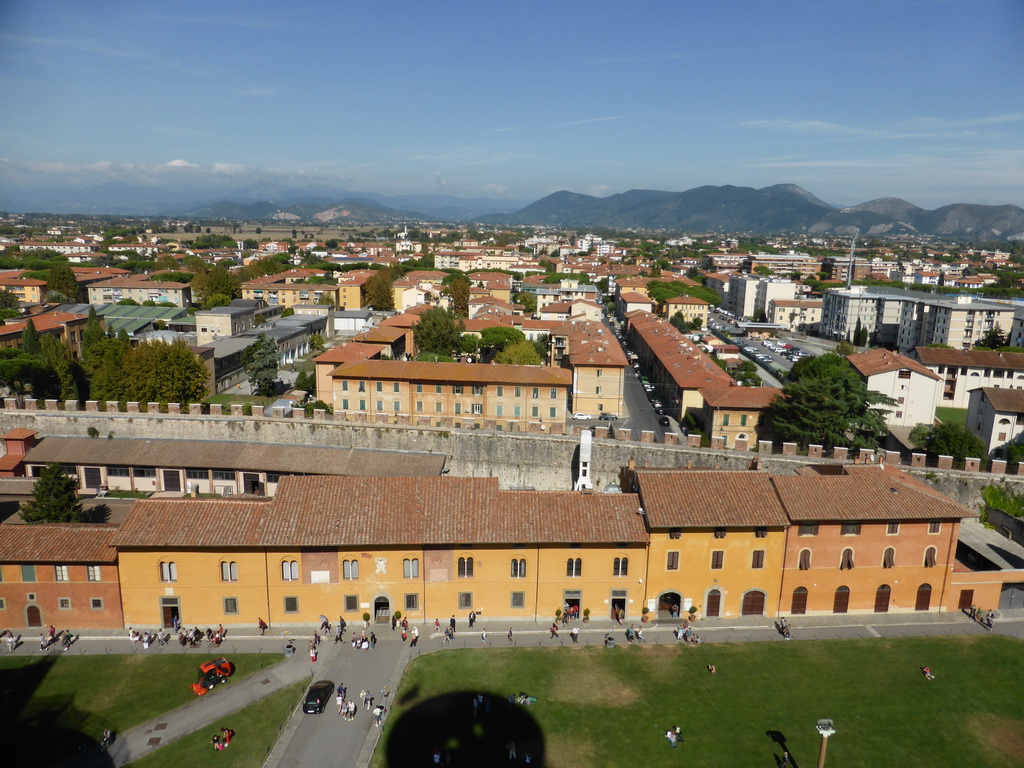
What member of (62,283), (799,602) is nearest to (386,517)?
(799,602)

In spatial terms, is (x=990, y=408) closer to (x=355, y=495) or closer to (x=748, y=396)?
(x=748, y=396)

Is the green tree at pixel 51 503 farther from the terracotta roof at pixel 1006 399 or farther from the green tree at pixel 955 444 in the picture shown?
the terracotta roof at pixel 1006 399

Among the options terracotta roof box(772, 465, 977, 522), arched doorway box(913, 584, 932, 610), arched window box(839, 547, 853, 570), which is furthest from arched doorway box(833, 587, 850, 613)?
terracotta roof box(772, 465, 977, 522)

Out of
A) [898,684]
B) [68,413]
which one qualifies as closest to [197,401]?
[68,413]

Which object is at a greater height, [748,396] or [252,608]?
[748,396]

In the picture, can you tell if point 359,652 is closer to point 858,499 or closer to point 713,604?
point 713,604

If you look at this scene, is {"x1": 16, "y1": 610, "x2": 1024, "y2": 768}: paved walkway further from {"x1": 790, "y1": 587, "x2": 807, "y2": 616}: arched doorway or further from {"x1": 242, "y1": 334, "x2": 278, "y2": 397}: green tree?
{"x1": 242, "y1": 334, "x2": 278, "y2": 397}: green tree
